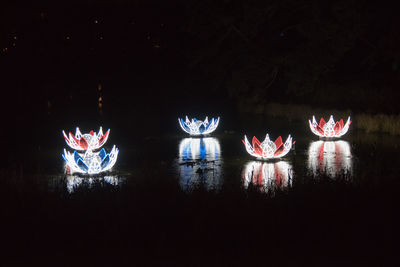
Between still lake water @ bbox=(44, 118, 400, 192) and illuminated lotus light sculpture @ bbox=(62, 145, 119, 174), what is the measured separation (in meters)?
0.20

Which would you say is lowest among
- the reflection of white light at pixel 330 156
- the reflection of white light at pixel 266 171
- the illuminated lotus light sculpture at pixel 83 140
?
the reflection of white light at pixel 266 171

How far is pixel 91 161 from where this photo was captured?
45.9 feet

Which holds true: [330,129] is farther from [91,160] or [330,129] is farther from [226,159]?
[91,160]

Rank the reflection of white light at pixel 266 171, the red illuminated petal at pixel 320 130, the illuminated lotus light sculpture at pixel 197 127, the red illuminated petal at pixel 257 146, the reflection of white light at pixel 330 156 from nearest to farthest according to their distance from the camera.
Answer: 1. the reflection of white light at pixel 266 171
2. the reflection of white light at pixel 330 156
3. the red illuminated petal at pixel 257 146
4. the red illuminated petal at pixel 320 130
5. the illuminated lotus light sculpture at pixel 197 127

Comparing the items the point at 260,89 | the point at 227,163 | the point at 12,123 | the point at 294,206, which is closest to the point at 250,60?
the point at 260,89

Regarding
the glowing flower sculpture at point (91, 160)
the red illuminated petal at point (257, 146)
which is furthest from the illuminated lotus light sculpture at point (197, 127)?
the glowing flower sculpture at point (91, 160)

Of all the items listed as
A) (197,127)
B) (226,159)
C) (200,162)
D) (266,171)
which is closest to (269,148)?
(226,159)

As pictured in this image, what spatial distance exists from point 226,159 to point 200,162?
0.89 m

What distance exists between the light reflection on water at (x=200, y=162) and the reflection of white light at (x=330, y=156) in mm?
2467

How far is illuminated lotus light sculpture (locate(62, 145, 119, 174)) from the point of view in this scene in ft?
45.8

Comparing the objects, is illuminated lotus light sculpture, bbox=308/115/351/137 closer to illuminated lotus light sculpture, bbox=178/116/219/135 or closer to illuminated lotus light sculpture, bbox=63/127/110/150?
illuminated lotus light sculpture, bbox=178/116/219/135

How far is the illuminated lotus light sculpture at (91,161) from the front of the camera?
14.0 meters

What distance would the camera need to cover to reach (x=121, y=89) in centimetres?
4716

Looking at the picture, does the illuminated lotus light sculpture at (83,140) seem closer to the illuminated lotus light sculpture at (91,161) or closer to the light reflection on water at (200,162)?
the light reflection on water at (200,162)
